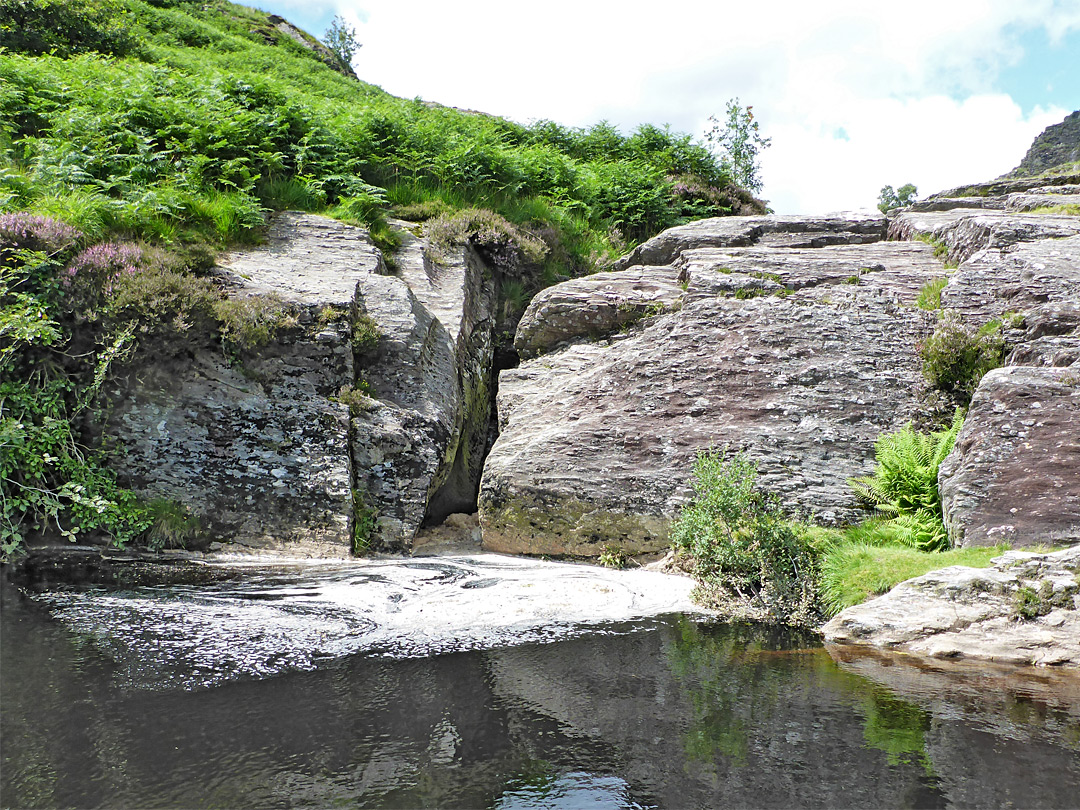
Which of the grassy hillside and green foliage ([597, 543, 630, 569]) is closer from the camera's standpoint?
the grassy hillside

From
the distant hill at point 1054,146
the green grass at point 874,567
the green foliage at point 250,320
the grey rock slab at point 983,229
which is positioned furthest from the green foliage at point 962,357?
the distant hill at point 1054,146

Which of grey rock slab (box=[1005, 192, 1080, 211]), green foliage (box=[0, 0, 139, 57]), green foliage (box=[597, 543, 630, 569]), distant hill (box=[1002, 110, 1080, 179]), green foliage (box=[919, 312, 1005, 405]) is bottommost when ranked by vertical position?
green foliage (box=[597, 543, 630, 569])

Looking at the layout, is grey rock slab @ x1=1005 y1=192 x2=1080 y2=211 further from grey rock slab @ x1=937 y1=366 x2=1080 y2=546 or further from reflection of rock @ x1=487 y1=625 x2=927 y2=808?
reflection of rock @ x1=487 y1=625 x2=927 y2=808

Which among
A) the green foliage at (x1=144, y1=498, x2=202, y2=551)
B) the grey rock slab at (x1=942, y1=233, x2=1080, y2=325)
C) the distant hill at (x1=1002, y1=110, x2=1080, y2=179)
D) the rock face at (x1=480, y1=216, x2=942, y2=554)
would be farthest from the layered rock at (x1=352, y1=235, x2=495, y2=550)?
the distant hill at (x1=1002, y1=110, x2=1080, y2=179)

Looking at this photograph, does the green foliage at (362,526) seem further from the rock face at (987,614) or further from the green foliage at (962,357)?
the green foliage at (962,357)

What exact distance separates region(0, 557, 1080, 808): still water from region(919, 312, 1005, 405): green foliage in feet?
19.8

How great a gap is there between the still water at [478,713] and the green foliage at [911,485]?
290 cm

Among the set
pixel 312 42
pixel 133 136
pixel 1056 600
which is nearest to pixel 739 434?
pixel 1056 600

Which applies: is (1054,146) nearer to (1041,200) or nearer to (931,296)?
(1041,200)

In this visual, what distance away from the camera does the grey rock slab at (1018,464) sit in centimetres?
849

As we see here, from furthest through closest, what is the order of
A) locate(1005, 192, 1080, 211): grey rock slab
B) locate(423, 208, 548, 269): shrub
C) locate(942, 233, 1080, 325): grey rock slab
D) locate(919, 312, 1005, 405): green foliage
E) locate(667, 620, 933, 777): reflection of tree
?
locate(1005, 192, 1080, 211): grey rock slab < locate(423, 208, 548, 269): shrub < locate(942, 233, 1080, 325): grey rock slab < locate(919, 312, 1005, 405): green foliage < locate(667, 620, 933, 777): reflection of tree

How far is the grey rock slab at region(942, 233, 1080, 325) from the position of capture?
11.5m

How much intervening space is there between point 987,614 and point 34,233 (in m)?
13.9

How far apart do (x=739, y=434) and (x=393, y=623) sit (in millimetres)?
6436
